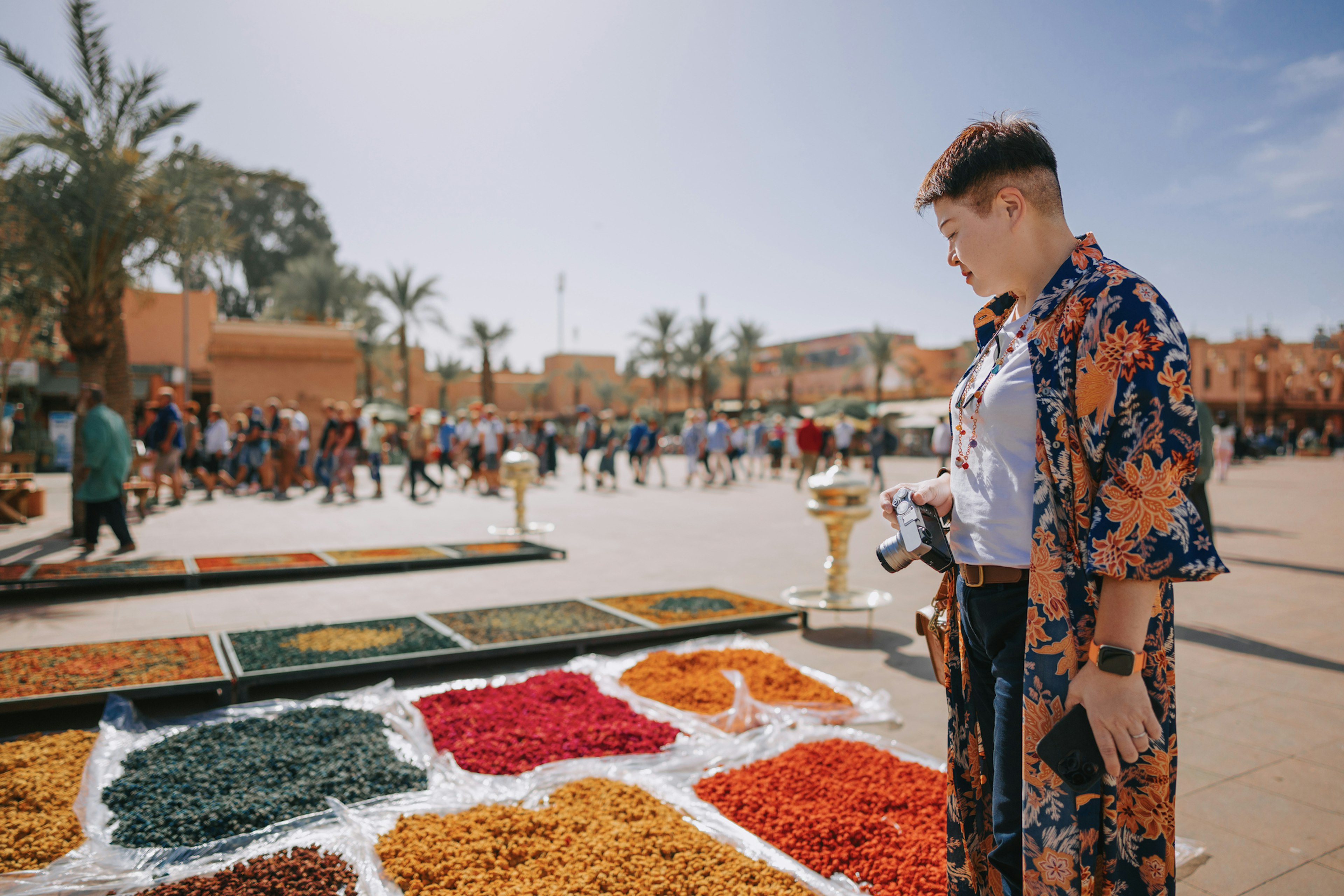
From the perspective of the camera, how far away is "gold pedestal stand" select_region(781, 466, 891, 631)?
614 cm

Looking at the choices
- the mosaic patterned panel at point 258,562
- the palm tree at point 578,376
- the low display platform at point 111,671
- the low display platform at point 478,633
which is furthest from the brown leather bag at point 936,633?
the palm tree at point 578,376

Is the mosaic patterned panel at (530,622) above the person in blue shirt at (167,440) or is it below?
below

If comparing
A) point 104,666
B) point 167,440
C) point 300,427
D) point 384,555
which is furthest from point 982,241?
point 300,427

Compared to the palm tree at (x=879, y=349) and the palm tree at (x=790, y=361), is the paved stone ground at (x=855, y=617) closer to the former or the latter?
the palm tree at (x=879, y=349)

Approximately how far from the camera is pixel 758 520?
13.3 metres

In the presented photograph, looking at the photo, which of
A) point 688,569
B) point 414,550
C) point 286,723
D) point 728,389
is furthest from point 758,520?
point 728,389

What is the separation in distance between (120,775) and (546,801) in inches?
72.6

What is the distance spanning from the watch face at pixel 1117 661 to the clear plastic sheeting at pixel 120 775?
2.77 meters

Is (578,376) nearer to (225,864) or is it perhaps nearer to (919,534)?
(225,864)

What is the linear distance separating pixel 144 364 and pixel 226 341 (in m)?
8.43

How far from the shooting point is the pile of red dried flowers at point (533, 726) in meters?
3.72

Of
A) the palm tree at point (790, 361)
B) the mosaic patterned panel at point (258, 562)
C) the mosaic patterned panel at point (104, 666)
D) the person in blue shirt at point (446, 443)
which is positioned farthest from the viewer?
the palm tree at point (790, 361)

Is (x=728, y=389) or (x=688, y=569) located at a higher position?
(x=728, y=389)

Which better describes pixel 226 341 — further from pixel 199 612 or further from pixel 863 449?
pixel 863 449
